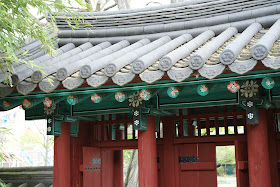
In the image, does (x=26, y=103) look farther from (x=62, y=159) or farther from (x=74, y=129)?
(x=74, y=129)

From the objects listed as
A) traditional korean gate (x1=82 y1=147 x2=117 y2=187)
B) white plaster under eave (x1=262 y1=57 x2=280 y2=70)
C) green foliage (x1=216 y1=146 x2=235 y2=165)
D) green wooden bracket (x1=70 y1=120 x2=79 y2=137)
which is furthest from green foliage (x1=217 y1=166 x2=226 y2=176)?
white plaster under eave (x1=262 y1=57 x2=280 y2=70)

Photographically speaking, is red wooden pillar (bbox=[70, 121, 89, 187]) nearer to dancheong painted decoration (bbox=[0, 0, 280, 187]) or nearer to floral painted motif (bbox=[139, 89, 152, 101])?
dancheong painted decoration (bbox=[0, 0, 280, 187])

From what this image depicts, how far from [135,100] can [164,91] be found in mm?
457

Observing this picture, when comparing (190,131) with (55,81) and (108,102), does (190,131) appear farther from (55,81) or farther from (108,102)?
(55,81)

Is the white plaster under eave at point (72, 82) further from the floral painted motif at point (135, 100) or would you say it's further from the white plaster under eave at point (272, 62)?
the white plaster under eave at point (272, 62)

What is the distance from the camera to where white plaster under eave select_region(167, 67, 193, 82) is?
481 cm

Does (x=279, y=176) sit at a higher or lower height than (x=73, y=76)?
lower

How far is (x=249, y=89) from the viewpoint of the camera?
547 centimetres

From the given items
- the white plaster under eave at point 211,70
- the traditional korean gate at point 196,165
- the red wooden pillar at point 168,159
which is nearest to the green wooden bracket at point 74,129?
the red wooden pillar at point 168,159

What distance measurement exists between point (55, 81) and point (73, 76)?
0.85ft

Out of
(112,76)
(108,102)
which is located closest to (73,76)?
(112,76)

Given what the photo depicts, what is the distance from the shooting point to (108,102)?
6.80 m

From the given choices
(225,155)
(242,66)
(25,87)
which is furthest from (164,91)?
(225,155)

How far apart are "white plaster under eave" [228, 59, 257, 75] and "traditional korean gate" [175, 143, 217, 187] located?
2.66m
